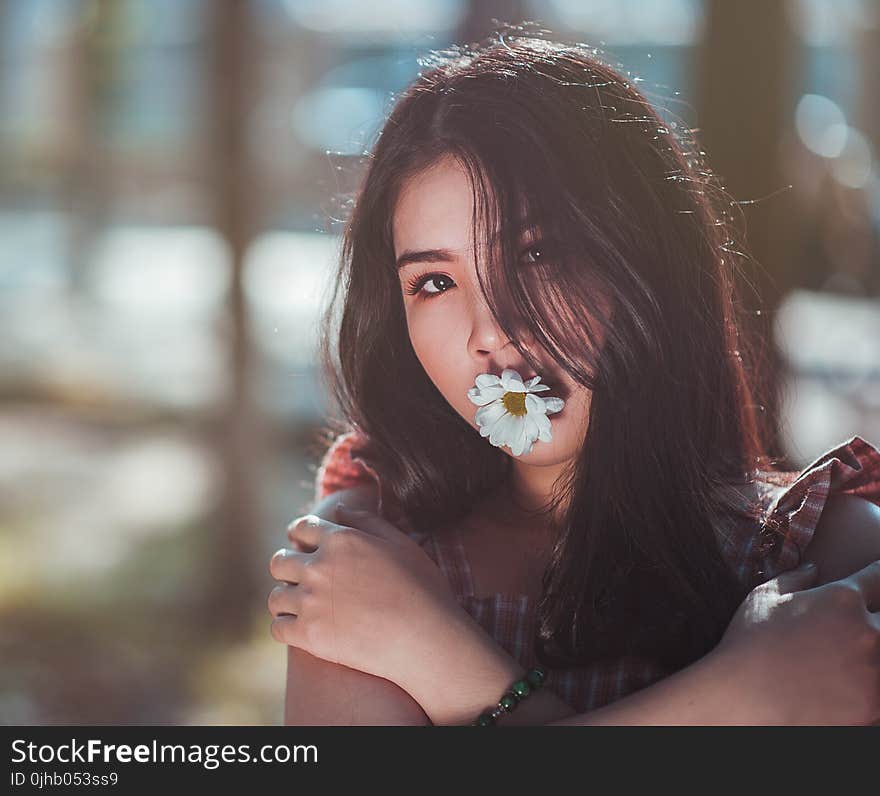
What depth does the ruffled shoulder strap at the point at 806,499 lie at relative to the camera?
1.32 meters

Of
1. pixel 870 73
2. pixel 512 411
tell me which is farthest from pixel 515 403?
pixel 870 73

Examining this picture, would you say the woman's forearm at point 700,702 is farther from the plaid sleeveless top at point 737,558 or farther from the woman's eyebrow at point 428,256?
the woman's eyebrow at point 428,256

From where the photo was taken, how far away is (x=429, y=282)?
134 cm

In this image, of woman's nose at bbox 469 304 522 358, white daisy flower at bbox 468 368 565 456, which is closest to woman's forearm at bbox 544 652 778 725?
white daisy flower at bbox 468 368 565 456

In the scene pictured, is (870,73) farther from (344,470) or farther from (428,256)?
(428,256)

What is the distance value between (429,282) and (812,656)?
604 millimetres

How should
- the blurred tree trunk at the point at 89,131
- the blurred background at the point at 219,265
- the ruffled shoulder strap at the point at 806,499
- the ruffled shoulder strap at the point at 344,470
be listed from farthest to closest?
the blurred tree trunk at the point at 89,131 < the blurred background at the point at 219,265 < the ruffled shoulder strap at the point at 344,470 < the ruffled shoulder strap at the point at 806,499

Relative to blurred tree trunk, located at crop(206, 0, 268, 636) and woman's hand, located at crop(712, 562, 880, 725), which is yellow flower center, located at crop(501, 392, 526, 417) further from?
blurred tree trunk, located at crop(206, 0, 268, 636)

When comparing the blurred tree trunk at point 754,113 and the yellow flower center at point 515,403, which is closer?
the yellow flower center at point 515,403

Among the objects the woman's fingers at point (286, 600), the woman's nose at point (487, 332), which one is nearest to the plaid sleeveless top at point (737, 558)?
the woman's fingers at point (286, 600)

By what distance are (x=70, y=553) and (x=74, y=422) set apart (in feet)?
8.90

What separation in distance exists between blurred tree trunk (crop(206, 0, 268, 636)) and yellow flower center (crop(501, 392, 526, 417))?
3.25 metres
